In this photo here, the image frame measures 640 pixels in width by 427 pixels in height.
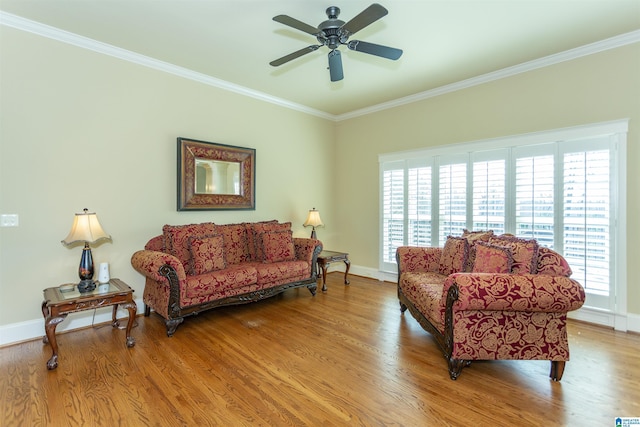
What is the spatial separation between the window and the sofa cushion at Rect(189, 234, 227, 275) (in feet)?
9.24

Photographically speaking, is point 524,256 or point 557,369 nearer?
point 557,369

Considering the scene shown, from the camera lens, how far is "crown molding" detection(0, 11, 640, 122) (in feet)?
9.66

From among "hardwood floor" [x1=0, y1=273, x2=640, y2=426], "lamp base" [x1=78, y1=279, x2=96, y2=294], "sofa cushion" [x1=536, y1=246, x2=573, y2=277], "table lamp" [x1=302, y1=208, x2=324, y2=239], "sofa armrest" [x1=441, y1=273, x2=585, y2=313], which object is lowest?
"hardwood floor" [x1=0, y1=273, x2=640, y2=426]

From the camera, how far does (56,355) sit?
2438mm

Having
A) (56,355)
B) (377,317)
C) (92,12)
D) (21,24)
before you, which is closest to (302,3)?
(92,12)

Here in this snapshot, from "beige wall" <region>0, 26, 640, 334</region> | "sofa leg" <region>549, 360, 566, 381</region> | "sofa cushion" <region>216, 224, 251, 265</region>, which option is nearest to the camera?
"sofa leg" <region>549, 360, 566, 381</region>

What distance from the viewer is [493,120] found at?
4051 mm

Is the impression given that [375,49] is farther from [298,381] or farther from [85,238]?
[85,238]

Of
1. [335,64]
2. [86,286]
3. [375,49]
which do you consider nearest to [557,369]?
[375,49]

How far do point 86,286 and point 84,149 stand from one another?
4.77ft

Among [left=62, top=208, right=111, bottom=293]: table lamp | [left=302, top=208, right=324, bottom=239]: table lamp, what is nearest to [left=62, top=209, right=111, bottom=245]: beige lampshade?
[left=62, top=208, right=111, bottom=293]: table lamp

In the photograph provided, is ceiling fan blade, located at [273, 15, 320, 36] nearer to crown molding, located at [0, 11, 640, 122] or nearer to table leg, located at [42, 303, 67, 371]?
crown molding, located at [0, 11, 640, 122]

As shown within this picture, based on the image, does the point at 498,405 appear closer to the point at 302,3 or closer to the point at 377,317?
the point at 377,317

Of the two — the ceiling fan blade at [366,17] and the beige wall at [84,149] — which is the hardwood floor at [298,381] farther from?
the ceiling fan blade at [366,17]
